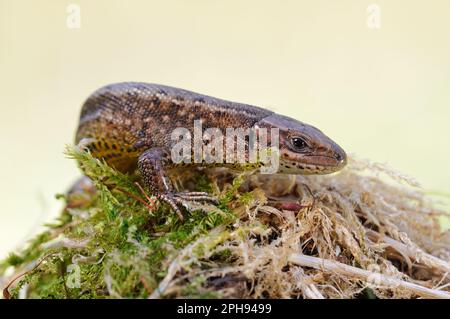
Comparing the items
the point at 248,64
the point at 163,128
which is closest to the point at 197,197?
the point at 163,128

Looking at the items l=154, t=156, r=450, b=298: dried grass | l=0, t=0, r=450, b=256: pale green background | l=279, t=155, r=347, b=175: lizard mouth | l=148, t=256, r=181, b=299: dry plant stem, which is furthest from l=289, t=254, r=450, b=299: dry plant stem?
l=0, t=0, r=450, b=256: pale green background

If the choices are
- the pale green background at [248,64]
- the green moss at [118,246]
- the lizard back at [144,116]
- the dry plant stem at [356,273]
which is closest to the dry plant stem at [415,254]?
the dry plant stem at [356,273]

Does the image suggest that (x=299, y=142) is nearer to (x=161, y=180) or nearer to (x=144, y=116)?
(x=161, y=180)

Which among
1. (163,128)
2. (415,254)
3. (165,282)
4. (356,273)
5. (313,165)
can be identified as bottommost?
(415,254)

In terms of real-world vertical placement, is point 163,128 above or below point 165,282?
above

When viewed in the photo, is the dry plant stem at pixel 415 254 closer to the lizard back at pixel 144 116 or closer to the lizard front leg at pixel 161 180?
the lizard front leg at pixel 161 180
